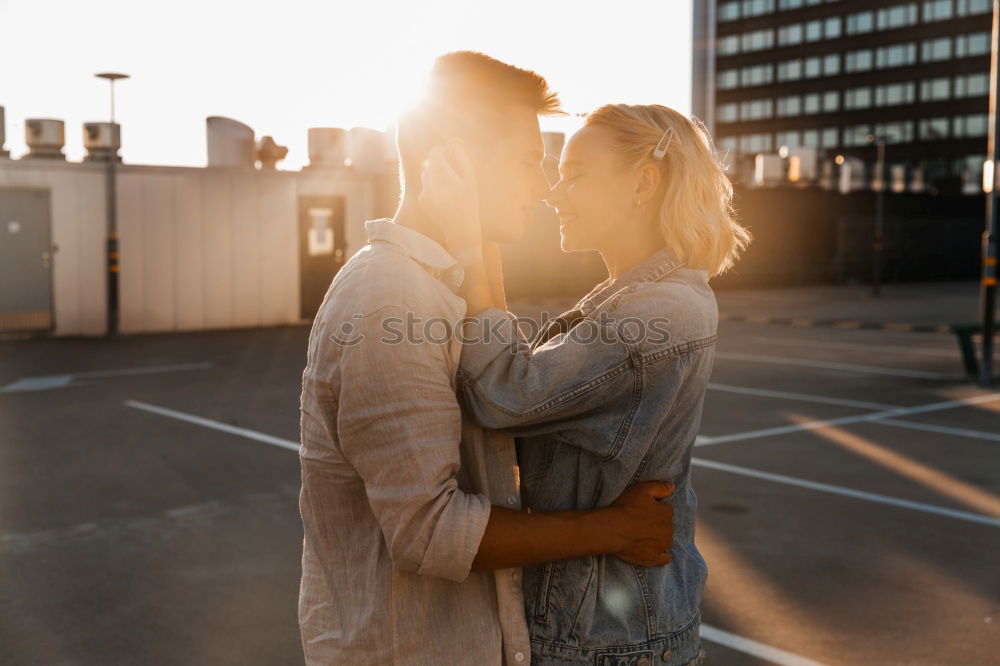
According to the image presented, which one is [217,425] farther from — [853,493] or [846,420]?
[846,420]

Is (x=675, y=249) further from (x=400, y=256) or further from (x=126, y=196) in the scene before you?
(x=126, y=196)

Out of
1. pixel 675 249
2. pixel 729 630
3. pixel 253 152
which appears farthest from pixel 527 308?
pixel 675 249

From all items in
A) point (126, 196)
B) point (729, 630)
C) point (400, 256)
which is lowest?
point (729, 630)

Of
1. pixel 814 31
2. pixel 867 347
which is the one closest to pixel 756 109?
pixel 814 31

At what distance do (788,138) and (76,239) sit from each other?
287 feet

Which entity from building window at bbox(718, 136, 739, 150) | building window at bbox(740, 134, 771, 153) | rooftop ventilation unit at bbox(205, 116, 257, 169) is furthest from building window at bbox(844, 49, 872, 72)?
rooftop ventilation unit at bbox(205, 116, 257, 169)

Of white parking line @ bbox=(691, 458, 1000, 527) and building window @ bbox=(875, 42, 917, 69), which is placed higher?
building window @ bbox=(875, 42, 917, 69)

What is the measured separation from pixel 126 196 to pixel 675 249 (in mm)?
19662

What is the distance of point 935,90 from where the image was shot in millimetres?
86188

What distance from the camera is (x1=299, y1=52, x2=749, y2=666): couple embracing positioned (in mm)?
1571

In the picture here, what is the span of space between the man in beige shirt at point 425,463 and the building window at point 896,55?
95.5 m

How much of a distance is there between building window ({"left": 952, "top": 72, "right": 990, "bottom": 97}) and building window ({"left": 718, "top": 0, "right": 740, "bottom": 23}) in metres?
23.1

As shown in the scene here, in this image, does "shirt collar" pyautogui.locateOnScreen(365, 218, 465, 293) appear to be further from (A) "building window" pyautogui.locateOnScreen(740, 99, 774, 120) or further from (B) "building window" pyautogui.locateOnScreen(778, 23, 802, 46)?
(A) "building window" pyautogui.locateOnScreen(740, 99, 774, 120)

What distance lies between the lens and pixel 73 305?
63.7 feet
